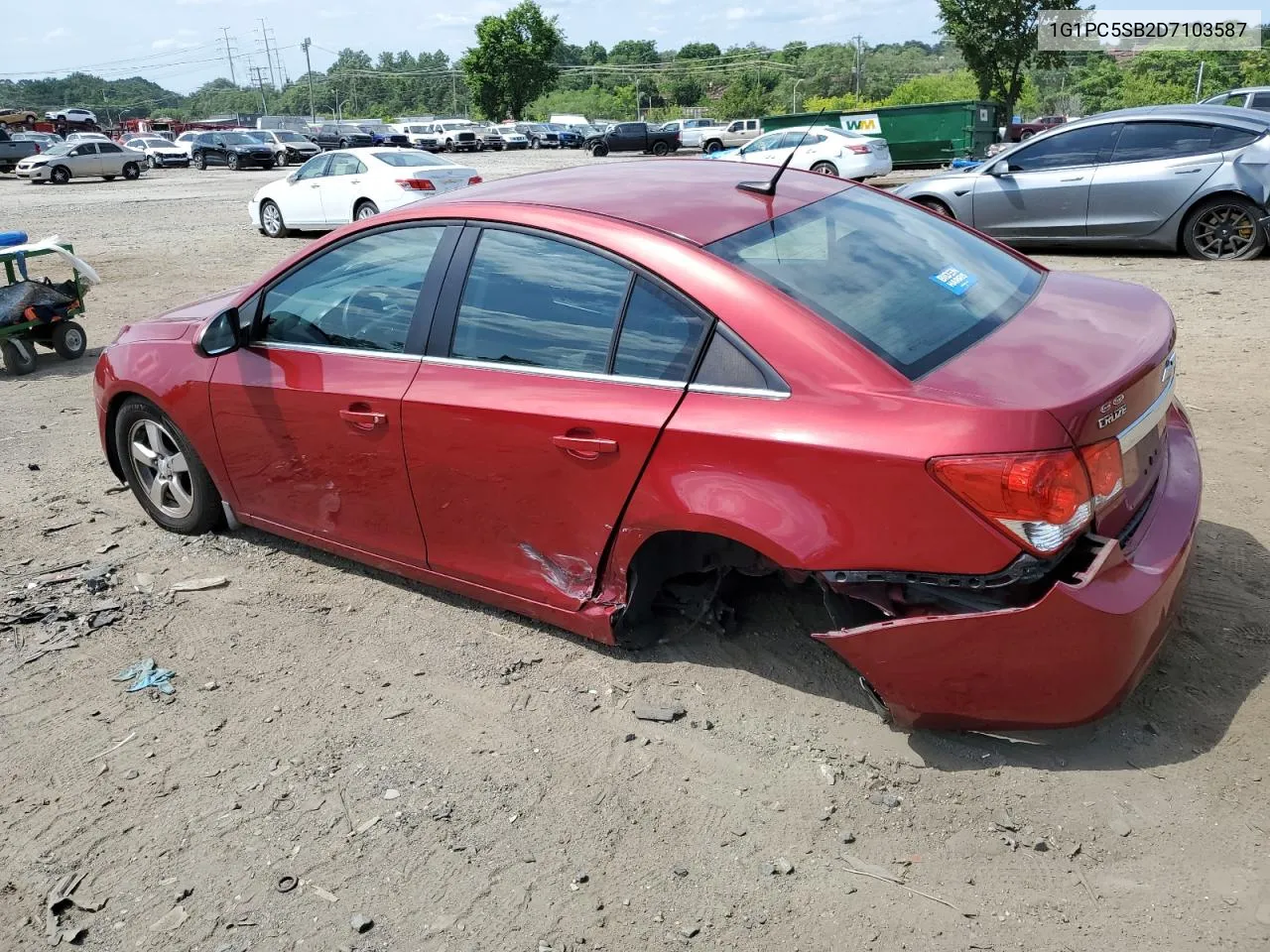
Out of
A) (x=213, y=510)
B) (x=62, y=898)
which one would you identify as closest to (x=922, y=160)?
(x=213, y=510)

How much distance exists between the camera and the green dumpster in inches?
1040

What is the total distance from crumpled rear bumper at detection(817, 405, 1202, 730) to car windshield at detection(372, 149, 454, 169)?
1465 cm

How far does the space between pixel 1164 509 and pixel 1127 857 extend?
3.32ft

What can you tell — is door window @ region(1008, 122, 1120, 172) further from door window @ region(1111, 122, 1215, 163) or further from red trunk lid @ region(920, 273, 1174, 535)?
red trunk lid @ region(920, 273, 1174, 535)

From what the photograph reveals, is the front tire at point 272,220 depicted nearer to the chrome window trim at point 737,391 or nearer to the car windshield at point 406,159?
the car windshield at point 406,159

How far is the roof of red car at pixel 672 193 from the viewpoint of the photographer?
129 inches

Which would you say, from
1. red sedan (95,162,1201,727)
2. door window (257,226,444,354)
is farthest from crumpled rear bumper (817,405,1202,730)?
door window (257,226,444,354)

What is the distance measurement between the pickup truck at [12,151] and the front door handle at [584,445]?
44.6 m

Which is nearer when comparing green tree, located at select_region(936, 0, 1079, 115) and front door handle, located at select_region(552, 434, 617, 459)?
front door handle, located at select_region(552, 434, 617, 459)

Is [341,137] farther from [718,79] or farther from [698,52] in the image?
[698,52]

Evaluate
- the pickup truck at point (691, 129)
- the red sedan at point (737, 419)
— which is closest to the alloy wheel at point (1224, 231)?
the red sedan at point (737, 419)

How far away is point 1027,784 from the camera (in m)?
2.83

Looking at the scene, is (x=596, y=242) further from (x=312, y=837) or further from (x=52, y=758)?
(x=52, y=758)

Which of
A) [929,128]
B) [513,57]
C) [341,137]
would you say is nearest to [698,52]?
[513,57]
